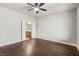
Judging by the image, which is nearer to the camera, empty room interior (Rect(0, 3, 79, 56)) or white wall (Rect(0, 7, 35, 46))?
empty room interior (Rect(0, 3, 79, 56))

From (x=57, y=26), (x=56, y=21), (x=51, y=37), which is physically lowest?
(x=51, y=37)

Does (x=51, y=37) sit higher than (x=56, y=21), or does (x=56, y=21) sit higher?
(x=56, y=21)

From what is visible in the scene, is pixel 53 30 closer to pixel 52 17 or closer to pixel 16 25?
pixel 52 17

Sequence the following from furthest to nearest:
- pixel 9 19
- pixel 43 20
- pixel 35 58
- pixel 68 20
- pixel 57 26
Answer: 1. pixel 43 20
2. pixel 57 26
3. pixel 68 20
4. pixel 9 19
5. pixel 35 58

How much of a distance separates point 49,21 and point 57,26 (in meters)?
0.89

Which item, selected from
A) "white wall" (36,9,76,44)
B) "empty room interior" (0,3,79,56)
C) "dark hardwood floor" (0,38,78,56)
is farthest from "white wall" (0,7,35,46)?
"white wall" (36,9,76,44)

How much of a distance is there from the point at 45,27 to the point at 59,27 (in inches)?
54.5

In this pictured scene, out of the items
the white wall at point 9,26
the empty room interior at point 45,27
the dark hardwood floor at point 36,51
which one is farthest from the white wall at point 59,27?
the white wall at point 9,26

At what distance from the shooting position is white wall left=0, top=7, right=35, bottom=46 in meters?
3.79

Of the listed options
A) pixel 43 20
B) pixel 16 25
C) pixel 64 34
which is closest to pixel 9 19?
pixel 16 25

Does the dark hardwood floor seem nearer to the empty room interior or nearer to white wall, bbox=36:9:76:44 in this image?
the empty room interior

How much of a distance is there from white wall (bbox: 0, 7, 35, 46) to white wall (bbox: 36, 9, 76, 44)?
6.87ft

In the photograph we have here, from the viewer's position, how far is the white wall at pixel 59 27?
14.0 ft

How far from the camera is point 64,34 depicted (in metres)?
4.66
